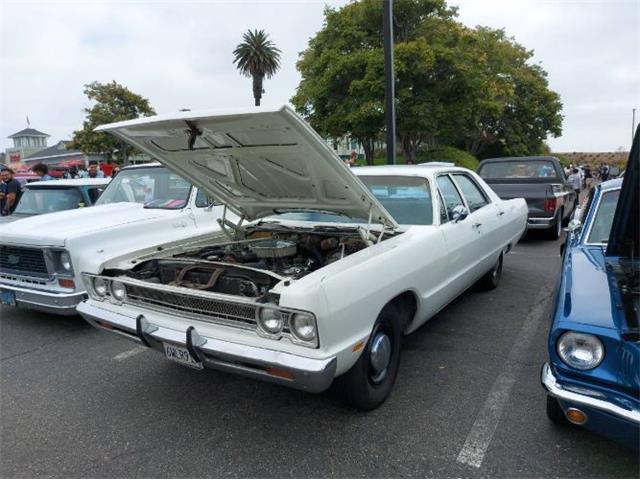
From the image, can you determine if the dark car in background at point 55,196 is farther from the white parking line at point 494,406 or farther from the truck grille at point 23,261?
the white parking line at point 494,406

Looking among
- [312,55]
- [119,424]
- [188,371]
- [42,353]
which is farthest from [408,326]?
[312,55]

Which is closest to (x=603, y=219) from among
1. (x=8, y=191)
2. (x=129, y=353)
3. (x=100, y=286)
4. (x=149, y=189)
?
(x=100, y=286)

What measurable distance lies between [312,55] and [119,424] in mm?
25996

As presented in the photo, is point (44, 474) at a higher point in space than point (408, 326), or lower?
lower

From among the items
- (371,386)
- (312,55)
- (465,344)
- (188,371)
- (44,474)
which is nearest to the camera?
(44,474)

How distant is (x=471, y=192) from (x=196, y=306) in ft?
11.2

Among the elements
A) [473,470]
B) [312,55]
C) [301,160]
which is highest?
[312,55]

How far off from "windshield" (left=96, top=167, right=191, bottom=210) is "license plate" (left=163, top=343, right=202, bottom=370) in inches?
124

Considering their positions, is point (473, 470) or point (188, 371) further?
point (188, 371)

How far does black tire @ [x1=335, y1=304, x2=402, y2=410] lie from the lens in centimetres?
281

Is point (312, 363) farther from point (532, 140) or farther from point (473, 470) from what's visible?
point (532, 140)

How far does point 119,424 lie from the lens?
2986mm

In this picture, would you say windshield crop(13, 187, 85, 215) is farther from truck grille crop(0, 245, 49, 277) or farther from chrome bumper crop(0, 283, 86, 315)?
chrome bumper crop(0, 283, 86, 315)

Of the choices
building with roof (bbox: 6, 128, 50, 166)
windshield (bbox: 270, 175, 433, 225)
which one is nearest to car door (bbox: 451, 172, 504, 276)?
windshield (bbox: 270, 175, 433, 225)
